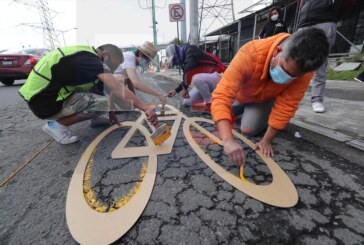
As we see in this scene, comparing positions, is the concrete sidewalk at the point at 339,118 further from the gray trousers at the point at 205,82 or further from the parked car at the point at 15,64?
the parked car at the point at 15,64

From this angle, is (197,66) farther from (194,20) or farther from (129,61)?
(194,20)

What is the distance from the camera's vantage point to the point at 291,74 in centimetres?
150

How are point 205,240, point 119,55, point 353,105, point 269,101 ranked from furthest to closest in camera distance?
point 353,105 < point 119,55 < point 269,101 < point 205,240

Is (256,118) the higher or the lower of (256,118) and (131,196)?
the higher

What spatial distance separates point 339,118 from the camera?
104 inches

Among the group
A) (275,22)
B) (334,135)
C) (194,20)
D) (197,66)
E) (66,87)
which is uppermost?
(194,20)

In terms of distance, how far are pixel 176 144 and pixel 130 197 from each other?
2.99ft

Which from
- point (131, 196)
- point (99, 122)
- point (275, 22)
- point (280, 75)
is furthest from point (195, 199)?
point (275, 22)

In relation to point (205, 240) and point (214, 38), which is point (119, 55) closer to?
point (205, 240)

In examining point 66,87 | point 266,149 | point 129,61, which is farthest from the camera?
point 129,61

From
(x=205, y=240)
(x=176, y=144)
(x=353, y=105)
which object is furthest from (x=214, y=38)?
(x=205, y=240)

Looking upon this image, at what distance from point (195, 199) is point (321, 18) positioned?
10.1 ft

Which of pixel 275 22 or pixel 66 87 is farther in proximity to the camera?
pixel 275 22

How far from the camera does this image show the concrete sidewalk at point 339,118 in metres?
2.17
